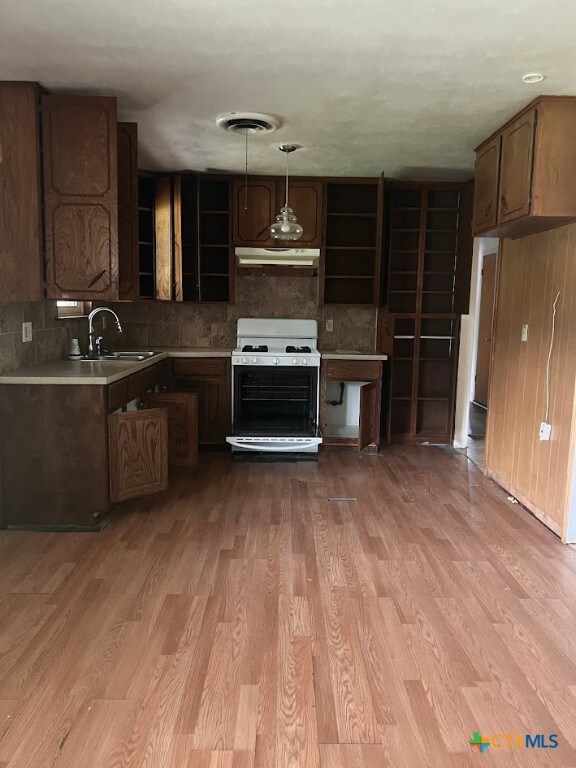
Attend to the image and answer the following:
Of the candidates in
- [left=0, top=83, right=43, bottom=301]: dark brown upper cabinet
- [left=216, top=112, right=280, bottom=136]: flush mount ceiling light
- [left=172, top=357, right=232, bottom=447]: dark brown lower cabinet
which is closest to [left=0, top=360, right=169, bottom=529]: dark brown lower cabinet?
[left=0, top=83, right=43, bottom=301]: dark brown upper cabinet

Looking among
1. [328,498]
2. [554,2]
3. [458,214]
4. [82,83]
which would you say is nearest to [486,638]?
[328,498]

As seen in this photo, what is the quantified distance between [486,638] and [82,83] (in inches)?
126

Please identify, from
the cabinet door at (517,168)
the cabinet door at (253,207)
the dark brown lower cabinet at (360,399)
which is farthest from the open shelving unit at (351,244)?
the cabinet door at (517,168)

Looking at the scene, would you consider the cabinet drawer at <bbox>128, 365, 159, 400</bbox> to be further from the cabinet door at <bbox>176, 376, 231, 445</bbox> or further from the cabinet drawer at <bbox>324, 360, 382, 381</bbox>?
the cabinet drawer at <bbox>324, 360, 382, 381</bbox>

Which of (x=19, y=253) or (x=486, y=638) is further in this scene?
(x=19, y=253)

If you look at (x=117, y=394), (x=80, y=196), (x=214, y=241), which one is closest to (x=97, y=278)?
(x=80, y=196)

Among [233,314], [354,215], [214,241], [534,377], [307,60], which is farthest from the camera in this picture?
A: [233,314]

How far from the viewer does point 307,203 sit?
476 centimetres

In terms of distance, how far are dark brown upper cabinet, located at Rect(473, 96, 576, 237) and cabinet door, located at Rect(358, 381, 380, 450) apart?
1737 mm

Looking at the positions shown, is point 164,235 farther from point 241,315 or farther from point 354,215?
point 354,215

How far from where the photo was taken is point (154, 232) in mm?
4723

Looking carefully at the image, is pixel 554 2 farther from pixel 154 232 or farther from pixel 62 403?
pixel 154 232

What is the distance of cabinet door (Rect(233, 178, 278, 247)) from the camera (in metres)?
4.75

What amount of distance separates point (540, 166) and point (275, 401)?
2.61 meters
